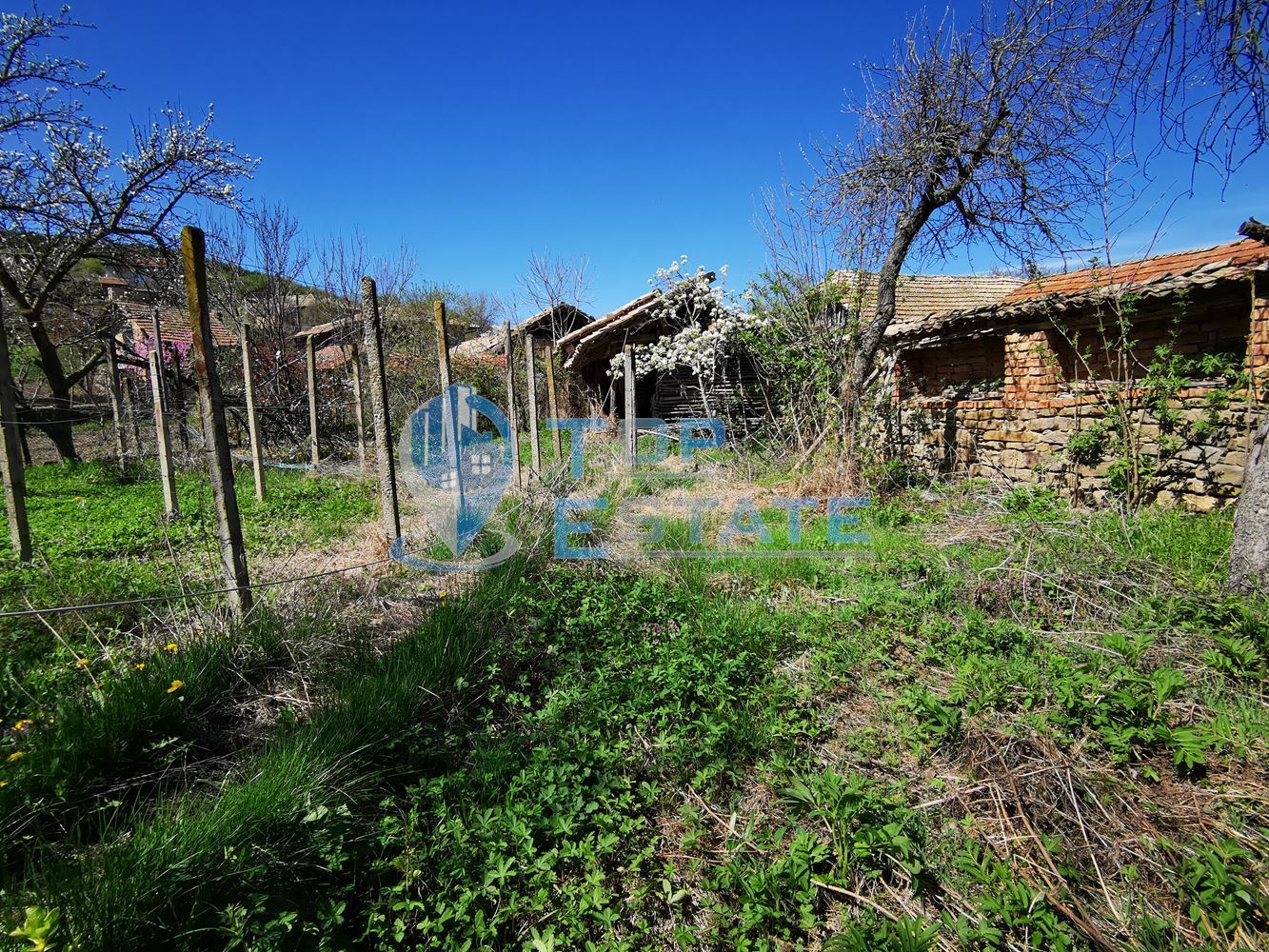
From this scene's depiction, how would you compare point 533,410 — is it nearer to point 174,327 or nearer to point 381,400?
point 381,400

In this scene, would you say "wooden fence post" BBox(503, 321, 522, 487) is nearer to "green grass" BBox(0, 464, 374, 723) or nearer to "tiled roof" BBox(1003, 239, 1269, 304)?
"green grass" BBox(0, 464, 374, 723)

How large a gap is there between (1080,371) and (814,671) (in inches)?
219

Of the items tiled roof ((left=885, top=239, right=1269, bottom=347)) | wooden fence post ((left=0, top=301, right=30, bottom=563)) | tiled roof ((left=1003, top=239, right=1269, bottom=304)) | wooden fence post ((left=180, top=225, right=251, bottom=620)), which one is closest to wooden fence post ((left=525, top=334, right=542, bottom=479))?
wooden fence post ((left=180, top=225, right=251, bottom=620))

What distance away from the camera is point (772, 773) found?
2.50 metres

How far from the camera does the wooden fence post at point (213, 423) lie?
2.82 meters

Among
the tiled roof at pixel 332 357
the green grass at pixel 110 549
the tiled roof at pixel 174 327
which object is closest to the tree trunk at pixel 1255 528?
the green grass at pixel 110 549

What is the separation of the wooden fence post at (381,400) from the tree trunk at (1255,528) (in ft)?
17.7

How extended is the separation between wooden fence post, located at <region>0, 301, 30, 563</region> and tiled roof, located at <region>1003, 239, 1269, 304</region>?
28.9 feet

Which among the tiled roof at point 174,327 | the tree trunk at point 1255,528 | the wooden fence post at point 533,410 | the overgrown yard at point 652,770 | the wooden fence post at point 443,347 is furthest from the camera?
the tiled roof at point 174,327

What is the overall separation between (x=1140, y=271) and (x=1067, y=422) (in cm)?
187

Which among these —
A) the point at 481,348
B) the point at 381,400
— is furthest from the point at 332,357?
the point at 381,400

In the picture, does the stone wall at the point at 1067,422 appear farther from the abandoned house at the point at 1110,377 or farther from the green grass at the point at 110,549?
the green grass at the point at 110,549

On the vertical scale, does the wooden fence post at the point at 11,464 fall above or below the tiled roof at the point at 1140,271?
Result: below

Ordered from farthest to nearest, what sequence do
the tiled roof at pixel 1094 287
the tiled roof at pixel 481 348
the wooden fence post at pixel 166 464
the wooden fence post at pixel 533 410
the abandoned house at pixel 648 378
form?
the tiled roof at pixel 481 348, the abandoned house at pixel 648 378, the wooden fence post at pixel 533 410, the wooden fence post at pixel 166 464, the tiled roof at pixel 1094 287
